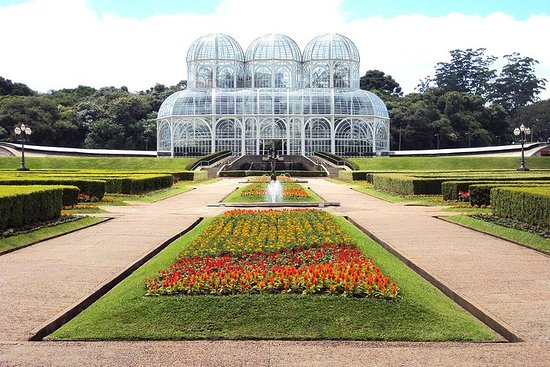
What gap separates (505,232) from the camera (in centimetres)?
1606

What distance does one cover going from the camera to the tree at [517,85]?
11306cm

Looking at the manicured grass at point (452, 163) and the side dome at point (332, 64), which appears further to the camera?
the side dome at point (332, 64)

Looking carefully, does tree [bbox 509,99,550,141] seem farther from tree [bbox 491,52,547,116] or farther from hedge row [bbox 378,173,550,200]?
hedge row [bbox 378,173,550,200]

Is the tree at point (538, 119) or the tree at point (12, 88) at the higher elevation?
the tree at point (12, 88)

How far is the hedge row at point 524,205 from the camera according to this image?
51.8 feet

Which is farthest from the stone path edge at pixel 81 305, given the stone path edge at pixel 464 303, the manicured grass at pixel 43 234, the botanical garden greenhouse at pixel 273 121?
the botanical garden greenhouse at pixel 273 121

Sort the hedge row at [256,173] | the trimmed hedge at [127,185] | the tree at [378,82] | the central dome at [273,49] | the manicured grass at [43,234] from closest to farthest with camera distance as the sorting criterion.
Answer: the manicured grass at [43,234] → the trimmed hedge at [127,185] → the hedge row at [256,173] → the central dome at [273,49] → the tree at [378,82]

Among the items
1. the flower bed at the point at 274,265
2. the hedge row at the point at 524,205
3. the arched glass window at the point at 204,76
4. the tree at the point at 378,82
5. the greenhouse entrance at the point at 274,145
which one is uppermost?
the tree at the point at 378,82

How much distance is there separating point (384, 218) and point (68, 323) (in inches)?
539

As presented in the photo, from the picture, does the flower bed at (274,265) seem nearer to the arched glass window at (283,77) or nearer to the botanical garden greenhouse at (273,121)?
the botanical garden greenhouse at (273,121)

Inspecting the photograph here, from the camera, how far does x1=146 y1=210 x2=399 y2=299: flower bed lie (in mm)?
8766

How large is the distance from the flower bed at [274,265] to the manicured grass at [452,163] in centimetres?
4134

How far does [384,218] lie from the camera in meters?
20.4

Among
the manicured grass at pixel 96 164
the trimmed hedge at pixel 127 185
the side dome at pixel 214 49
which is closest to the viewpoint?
the trimmed hedge at pixel 127 185
